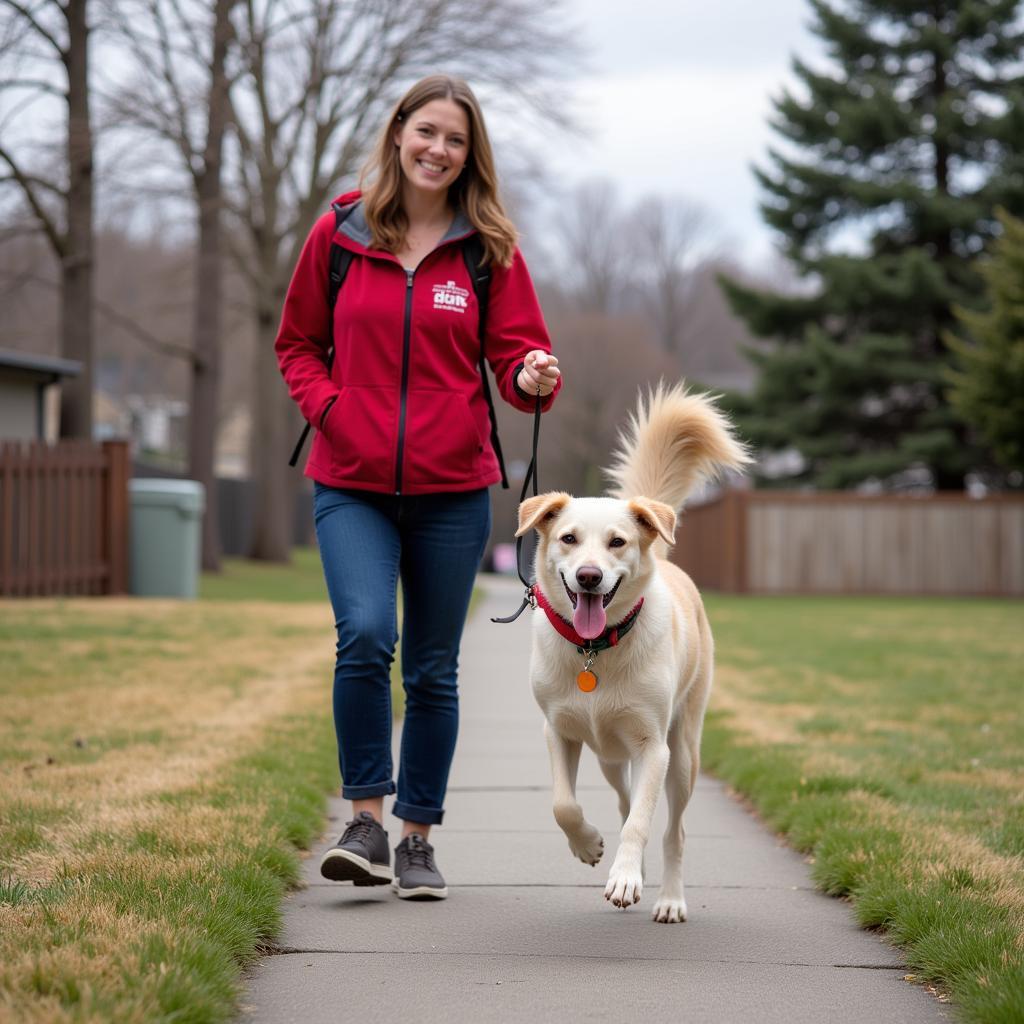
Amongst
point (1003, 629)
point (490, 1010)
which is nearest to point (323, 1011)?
point (490, 1010)

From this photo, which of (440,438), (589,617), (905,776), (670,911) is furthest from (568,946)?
(905,776)

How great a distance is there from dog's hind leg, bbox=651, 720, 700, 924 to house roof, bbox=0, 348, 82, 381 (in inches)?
557

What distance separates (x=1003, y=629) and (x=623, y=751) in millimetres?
13399

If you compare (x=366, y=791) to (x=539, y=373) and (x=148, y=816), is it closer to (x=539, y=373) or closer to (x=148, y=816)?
(x=148, y=816)

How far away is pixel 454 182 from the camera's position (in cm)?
494

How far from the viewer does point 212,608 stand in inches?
654

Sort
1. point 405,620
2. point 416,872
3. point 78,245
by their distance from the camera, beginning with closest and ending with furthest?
point 416,872
point 405,620
point 78,245

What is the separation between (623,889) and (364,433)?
167 centimetres

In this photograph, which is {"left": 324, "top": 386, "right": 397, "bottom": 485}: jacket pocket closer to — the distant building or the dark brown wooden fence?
the dark brown wooden fence

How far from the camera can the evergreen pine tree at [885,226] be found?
28.5m

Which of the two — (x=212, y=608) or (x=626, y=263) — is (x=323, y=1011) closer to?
(x=212, y=608)

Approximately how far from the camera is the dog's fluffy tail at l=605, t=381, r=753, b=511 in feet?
17.9

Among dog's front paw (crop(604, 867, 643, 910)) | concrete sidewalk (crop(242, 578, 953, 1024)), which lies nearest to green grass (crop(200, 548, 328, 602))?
concrete sidewalk (crop(242, 578, 953, 1024))

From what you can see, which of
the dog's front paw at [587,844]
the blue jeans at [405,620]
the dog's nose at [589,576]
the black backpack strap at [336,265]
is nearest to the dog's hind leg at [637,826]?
the dog's front paw at [587,844]
